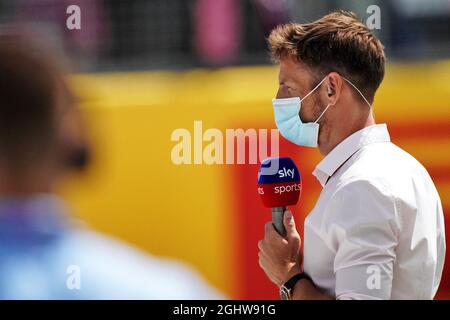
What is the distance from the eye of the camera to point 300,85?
2043 mm

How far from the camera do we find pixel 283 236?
207 centimetres

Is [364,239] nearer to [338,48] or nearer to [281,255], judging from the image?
[281,255]

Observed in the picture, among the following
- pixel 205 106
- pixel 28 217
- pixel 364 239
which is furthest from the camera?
pixel 205 106

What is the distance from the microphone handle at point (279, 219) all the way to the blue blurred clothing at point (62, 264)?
1.41 feet

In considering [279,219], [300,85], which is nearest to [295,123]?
[300,85]

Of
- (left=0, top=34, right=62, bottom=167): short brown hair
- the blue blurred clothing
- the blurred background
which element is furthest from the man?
the blurred background

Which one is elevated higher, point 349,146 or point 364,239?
point 349,146

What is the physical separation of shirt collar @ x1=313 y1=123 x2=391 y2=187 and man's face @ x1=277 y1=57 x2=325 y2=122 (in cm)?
12

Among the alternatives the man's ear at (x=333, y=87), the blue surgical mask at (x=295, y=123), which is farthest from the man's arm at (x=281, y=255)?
the man's ear at (x=333, y=87)

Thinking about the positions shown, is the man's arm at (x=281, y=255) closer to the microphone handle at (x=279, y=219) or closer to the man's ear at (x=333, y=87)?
the microphone handle at (x=279, y=219)

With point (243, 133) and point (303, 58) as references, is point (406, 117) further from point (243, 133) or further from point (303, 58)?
point (303, 58)

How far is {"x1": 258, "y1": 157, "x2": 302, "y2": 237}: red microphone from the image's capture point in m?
2.17

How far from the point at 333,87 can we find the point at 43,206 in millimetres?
874

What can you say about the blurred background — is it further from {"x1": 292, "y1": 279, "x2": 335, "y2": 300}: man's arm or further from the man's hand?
{"x1": 292, "y1": 279, "x2": 335, "y2": 300}: man's arm
